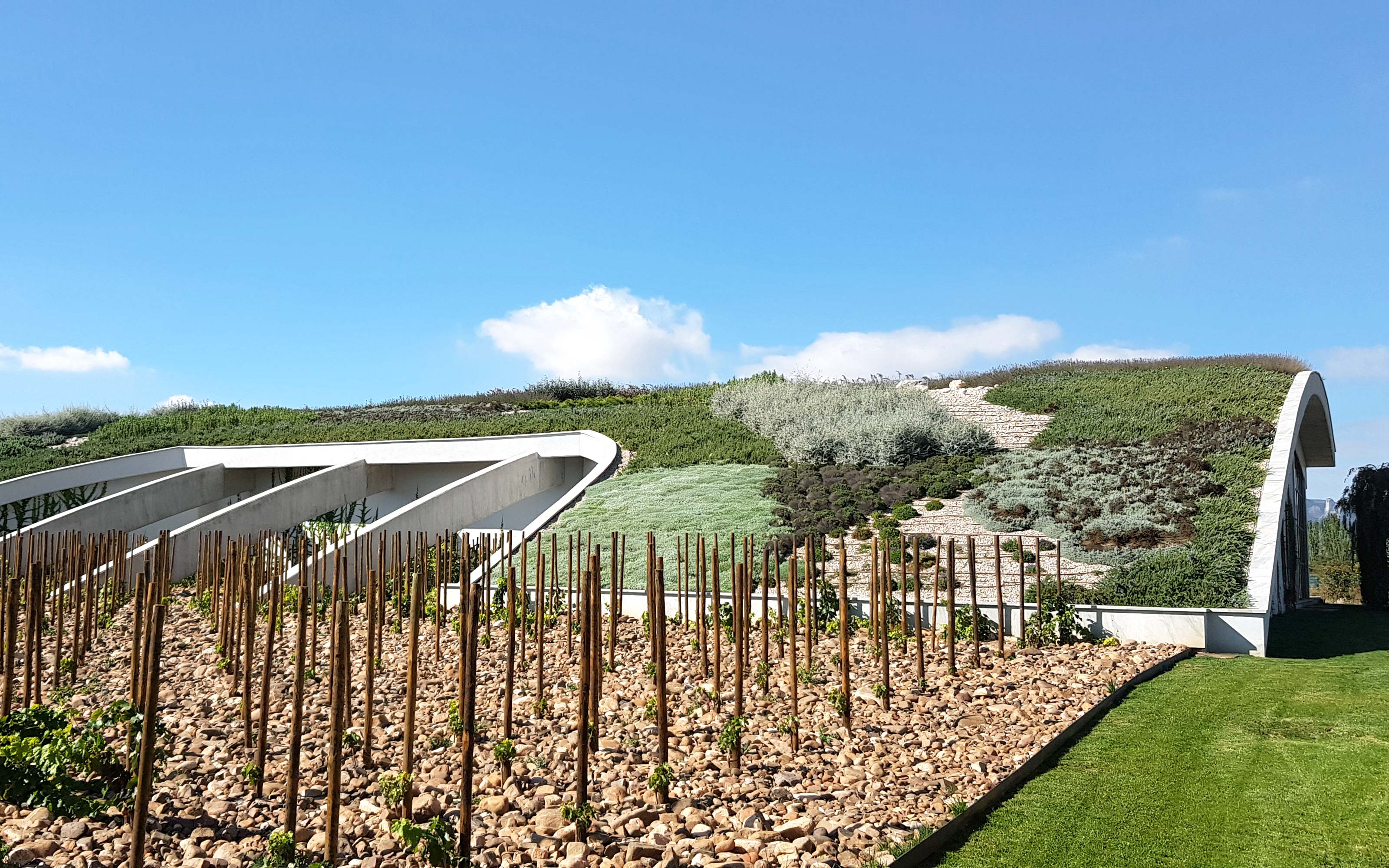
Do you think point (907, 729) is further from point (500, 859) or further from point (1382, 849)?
point (500, 859)

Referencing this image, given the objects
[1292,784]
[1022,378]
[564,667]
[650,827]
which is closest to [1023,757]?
[1292,784]

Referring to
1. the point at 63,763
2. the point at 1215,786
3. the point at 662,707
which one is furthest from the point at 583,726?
the point at 1215,786

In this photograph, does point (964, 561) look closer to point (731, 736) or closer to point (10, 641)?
point (731, 736)

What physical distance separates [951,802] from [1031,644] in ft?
13.3

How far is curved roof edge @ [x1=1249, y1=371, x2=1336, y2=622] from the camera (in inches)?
352

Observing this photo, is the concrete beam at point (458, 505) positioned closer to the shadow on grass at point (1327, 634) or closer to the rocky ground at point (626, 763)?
the rocky ground at point (626, 763)

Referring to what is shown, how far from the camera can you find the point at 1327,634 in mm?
10109

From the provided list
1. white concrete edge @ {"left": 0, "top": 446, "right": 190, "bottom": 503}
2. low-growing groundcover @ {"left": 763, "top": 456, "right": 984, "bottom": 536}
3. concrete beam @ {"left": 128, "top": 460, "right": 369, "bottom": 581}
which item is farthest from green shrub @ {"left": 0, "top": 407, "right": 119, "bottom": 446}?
low-growing groundcover @ {"left": 763, "top": 456, "right": 984, "bottom": 536}

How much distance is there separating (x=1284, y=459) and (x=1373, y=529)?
530 cm

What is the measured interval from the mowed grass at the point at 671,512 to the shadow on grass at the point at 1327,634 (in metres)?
5.52

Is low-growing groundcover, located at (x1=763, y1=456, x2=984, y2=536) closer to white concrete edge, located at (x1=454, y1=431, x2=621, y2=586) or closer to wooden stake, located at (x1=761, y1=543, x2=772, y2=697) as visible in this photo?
white concrete edge, located at (x1=454, y1=431, x2=621, y2=586)

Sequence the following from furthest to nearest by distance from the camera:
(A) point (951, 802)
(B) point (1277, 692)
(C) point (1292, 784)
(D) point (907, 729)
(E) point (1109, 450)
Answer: (E) point (1109, 450) < (B) point (1277, 692) < (D) point (907, 729) < (C) point (1292, 784) < (A) point (951, 802)

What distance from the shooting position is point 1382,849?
3.81 meters

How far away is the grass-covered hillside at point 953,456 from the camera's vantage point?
33.7 feet
